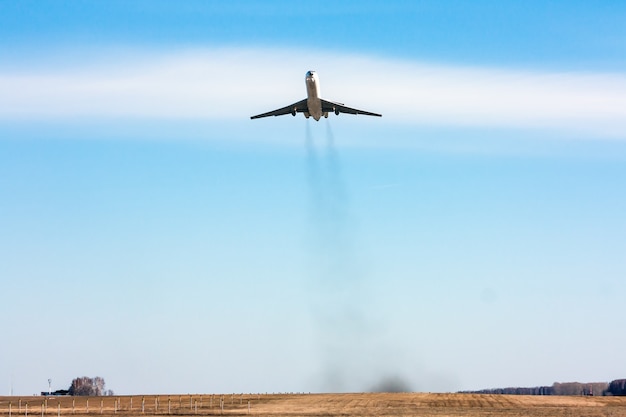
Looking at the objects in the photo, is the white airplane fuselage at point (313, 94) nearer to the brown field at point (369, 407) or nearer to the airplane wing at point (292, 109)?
the airplane wing at point (292, 109)

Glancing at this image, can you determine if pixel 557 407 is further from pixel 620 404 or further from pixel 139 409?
pixel 139 409

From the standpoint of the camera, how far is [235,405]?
17800cm

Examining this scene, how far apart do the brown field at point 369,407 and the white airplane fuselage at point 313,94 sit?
147 ft

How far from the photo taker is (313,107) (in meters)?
163

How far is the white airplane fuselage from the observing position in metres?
158

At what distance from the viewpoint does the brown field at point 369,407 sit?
5861 inches

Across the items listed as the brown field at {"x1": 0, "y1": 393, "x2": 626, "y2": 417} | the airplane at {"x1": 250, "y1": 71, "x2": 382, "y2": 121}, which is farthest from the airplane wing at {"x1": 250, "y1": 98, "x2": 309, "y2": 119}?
the brown field at {"x1": 0, "y1": 393, "x2": 626, "y2": 417}

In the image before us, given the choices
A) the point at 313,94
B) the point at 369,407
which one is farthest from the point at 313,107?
the point at 369,407

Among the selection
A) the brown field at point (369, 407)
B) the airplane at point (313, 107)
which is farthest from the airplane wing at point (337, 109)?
the brown field at point (369, 407)

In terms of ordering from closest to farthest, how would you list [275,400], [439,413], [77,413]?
1. [439,413]
2. [77,413]
3. [275,400]

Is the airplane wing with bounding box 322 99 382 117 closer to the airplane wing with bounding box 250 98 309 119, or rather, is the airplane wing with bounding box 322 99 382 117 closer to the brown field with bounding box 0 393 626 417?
the airplane wing with bounding box 250 98 309 119

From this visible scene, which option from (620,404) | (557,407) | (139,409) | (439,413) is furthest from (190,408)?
(620,404)

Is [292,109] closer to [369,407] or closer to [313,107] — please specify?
[313,107]

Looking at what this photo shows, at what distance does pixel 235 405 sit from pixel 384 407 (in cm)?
2954
